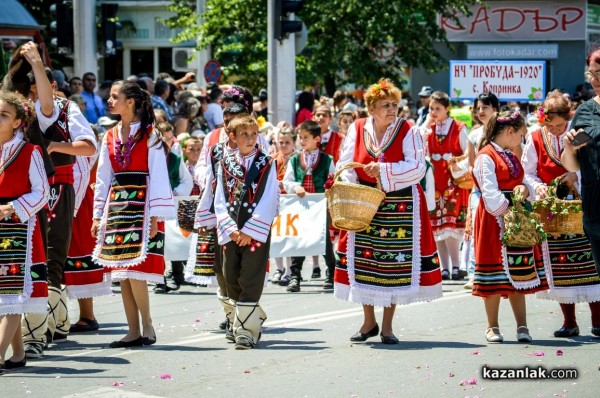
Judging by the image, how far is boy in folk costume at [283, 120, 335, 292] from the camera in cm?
1334

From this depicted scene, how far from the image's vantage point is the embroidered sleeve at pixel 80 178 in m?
10.1

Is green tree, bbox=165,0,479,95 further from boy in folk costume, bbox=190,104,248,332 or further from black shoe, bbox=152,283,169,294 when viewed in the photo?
boy in folk costume, bbox=190,104,248,332

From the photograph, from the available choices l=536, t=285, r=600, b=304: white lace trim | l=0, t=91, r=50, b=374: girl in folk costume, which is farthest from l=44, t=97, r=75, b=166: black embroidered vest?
l=536, t=285, r=600, b=304: white lace trim

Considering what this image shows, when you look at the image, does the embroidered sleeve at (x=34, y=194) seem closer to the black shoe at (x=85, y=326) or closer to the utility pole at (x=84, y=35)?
the black shoe at (x=85, y=326)

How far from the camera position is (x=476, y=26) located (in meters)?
38.6

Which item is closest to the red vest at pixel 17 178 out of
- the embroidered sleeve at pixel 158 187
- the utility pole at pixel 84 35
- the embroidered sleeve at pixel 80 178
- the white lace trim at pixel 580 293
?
the embroidered sleeve at pixel 158 187

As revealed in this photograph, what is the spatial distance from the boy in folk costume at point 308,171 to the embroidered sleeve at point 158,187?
3.81 metres

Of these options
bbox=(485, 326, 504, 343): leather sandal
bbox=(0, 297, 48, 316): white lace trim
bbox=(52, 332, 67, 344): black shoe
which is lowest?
bbox=(52, 332, 67, 344): black shoe

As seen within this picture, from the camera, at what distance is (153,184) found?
9578mm

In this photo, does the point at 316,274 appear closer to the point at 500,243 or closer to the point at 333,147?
the point at 333,147

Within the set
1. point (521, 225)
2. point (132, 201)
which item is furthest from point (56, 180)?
point (521, 225)

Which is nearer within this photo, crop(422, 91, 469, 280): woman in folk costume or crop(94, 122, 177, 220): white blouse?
crop(94, 122, 177, 220): white blouse

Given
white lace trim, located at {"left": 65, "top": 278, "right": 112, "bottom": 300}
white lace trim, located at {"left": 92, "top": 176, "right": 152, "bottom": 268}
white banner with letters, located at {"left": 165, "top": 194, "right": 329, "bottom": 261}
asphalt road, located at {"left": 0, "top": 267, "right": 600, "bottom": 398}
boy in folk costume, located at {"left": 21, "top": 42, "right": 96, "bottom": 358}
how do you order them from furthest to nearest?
1. white banner with letters, located at {"left": 165, "top": 194, "right": 329, "bottom": 261}
2. white lace trim, located at {"left": 65, "top": 278, "right": 112, "bottom": 300}
3. white lace trim, located at {"left": 92, "top": 176, "right": 152, "bottom": 268}
4. boy in folk costume, located at {"left": 21, "top": 42, "right": 96, "bottom": 358}
5. asphalt road, located at {"left": 0, "top": 267, "right": 600, "bottom": 398}

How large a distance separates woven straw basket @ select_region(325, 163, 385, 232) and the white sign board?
9.71m
